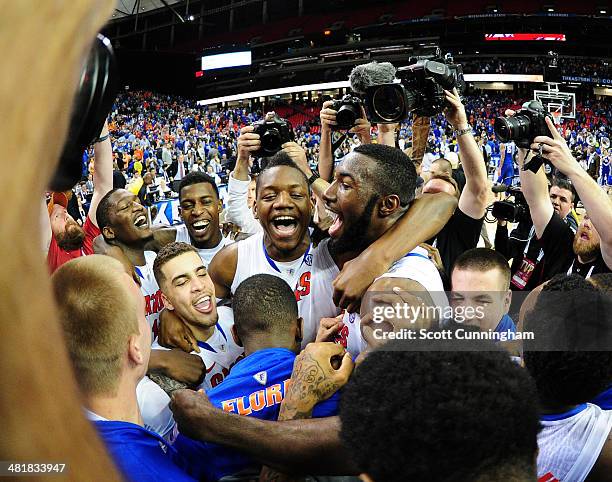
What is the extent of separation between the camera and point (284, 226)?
246 cm

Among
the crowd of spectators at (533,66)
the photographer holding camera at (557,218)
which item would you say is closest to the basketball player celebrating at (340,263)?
the photographer holding camera at (557,218)

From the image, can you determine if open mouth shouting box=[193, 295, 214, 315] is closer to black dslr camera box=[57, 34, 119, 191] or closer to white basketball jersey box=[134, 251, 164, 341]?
white basketball jersey box=[134, 251, 164, 341]

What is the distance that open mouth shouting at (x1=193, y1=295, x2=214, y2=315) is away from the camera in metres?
2.13

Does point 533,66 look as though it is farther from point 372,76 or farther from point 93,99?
point 93,99

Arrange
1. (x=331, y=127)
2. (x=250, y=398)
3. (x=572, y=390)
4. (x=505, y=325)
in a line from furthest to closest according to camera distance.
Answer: (x=331, y=127) < (x=505, y=325) < (x=250, y=398) < (x=572, y=390)

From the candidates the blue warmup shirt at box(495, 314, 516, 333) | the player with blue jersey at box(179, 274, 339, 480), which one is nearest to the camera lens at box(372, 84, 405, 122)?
the blue warmup shirt at box(495, 314, 516, 333)

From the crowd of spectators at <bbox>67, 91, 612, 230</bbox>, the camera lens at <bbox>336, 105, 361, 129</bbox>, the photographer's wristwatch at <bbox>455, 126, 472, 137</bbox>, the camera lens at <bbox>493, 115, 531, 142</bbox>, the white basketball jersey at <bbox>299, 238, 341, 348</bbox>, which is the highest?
the crowd of spectators at <bbox>67, 91, 612, 230</bbox>

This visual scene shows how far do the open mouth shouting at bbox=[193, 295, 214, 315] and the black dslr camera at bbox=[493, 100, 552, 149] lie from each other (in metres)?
1.70

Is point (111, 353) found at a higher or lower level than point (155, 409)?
higher

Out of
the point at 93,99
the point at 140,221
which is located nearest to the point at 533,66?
the point at 140,221

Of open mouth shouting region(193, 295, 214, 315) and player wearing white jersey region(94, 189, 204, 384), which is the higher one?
player wearing white jersey region(94, 189, 204, 384)

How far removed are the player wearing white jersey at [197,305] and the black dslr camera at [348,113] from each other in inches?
48.5

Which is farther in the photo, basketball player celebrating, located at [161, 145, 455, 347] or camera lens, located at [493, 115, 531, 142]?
camera lens, located at [493, 115, 531, 142]

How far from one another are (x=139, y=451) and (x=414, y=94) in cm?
214
